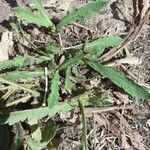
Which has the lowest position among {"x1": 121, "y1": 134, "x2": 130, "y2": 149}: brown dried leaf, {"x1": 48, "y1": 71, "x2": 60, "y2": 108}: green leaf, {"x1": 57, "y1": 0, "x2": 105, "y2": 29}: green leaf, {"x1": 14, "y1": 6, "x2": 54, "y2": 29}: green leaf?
Result: {"x1": 121, "y1": 134, "x2": 130, "y2": 149}: brown dried leaf

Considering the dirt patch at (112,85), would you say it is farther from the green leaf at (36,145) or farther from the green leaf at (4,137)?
the green leaf at (4,137)

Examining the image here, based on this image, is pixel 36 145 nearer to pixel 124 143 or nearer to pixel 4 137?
pixel 4 137

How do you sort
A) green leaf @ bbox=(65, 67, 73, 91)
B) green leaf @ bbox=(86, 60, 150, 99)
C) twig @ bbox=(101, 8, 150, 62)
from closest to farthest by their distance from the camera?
green leaf @ bbox=(86, 60, 150, 99), green leaf @ bbox=(65, 67, 73, 91), twig @ bbox=(101, 8, 150, 62)

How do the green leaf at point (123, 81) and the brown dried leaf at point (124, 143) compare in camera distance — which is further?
the brown dried leaf at point (124, 143)

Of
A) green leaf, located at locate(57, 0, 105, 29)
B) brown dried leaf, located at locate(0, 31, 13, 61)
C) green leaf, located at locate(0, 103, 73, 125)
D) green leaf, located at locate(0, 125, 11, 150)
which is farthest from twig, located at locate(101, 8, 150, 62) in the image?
green leaf, located at locate(0, 125, 11, 150)

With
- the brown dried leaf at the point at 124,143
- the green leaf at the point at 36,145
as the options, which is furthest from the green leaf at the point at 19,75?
the brown dried leaf at the point at 124,143

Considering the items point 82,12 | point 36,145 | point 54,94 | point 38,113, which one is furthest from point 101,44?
point 36,145

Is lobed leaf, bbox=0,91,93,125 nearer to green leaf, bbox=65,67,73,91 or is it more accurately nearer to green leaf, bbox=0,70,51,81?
green leaf, bbox=65,67,73,91
